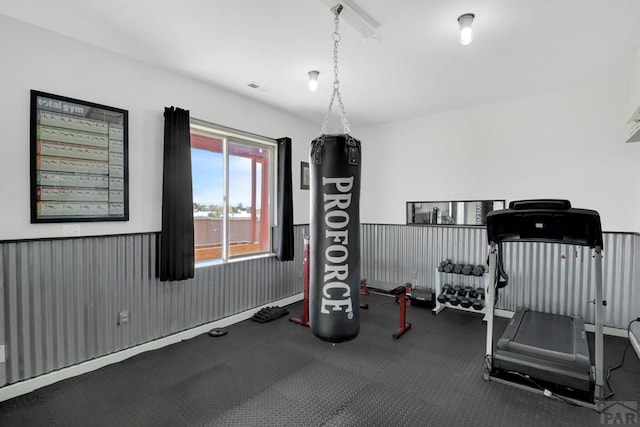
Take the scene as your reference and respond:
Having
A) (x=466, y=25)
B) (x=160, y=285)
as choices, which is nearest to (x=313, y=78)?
(x=466, y=25)

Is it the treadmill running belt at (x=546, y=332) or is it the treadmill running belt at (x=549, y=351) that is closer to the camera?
the treadmill running belt at (x=549, y=351)

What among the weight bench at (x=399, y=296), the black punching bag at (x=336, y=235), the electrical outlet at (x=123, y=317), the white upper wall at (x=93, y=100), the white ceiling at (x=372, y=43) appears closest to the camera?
the black punching bag at (x=336, y=235)

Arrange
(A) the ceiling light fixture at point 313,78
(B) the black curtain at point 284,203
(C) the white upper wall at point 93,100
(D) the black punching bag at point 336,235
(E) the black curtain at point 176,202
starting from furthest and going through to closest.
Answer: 1. (B) the black curtain at point 284,203
2. (A) the ceiling light fixture at point 313,78
3. (E) the black curtain at point 176,202
4. (C) the white upper wall at point 93,100
5. (D) the black punching bag at point 336,235

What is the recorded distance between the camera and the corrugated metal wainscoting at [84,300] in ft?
7.61

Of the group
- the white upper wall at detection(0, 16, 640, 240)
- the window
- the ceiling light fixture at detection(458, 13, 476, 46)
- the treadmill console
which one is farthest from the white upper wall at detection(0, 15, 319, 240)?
the treadmill console

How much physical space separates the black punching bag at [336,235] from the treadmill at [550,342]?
1.48 meters

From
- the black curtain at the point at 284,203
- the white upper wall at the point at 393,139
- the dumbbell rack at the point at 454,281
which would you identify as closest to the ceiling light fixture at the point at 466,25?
the white upper wall at the point at 393,139

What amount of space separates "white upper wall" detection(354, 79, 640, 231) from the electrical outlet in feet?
12.8

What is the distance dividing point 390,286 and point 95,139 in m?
3.60

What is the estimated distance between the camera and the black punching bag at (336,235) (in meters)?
1.98

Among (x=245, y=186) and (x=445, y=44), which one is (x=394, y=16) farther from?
(x=245, y=186)

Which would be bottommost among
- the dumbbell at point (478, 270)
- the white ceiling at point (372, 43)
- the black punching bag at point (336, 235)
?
the dumbbell at point (478, 270)

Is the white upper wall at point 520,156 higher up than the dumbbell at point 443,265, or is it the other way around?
the white upper wall at point 520,156

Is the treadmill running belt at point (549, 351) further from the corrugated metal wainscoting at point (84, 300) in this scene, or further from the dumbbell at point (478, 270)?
the corrugated metal wainscoting at point (84, 300)
